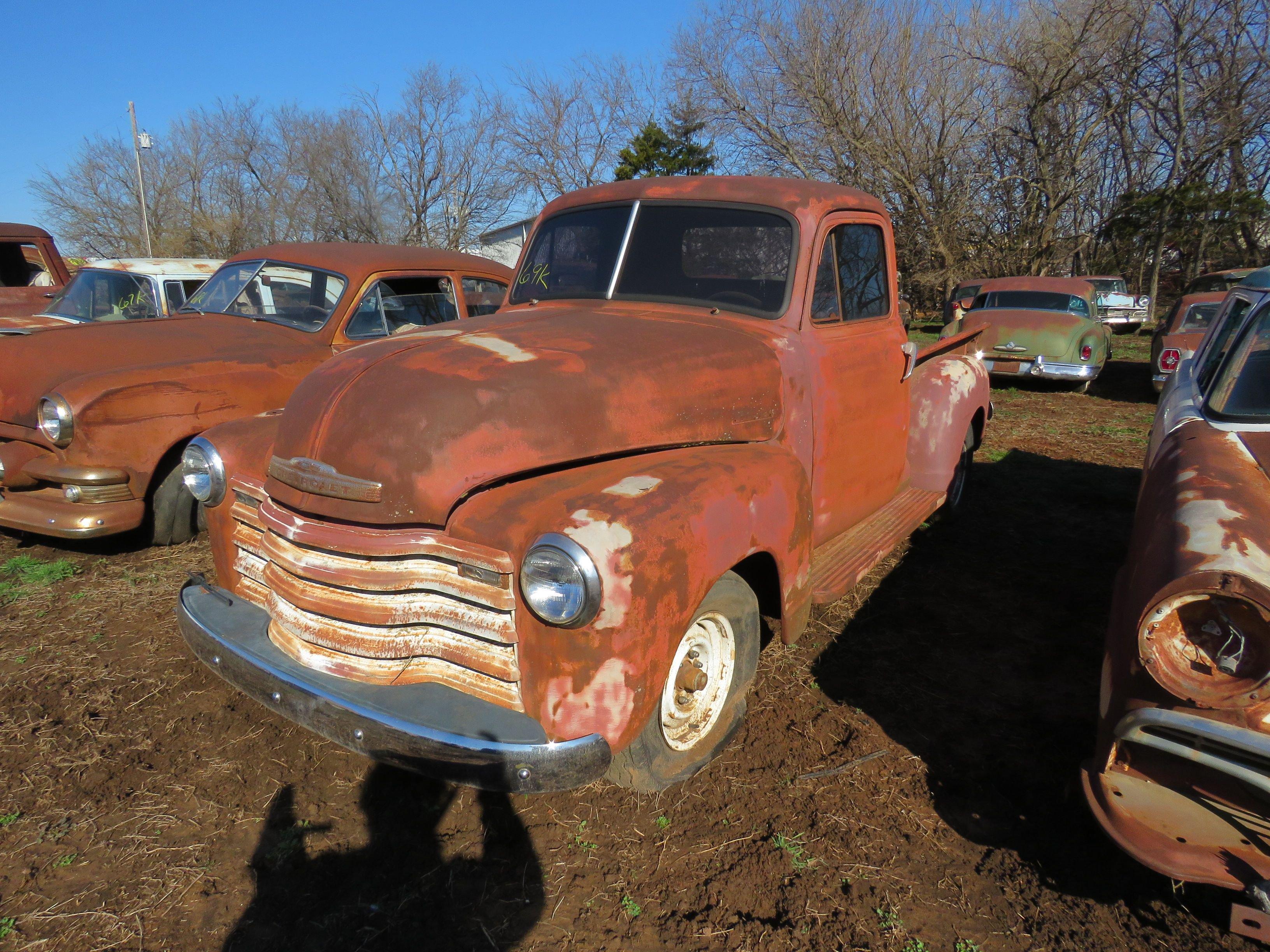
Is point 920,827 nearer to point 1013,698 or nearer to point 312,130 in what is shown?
point 1013,698

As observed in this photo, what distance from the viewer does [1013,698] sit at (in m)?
3.26

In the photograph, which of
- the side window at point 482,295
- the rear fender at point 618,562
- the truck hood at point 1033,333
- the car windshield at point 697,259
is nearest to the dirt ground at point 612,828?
the rear fender at point 618,562

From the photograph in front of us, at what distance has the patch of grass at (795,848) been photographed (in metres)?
2.38

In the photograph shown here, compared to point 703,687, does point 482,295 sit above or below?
above

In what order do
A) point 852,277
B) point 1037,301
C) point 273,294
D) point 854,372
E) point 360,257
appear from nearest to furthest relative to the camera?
point 854,372, point 852,277, point 360,257, point 273,294, point 1037,301

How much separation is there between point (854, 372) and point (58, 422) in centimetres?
418

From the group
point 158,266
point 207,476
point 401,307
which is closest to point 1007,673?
point 207,476

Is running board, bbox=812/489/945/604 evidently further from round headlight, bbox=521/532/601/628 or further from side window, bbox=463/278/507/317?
side window, bbox=463/278/507/317

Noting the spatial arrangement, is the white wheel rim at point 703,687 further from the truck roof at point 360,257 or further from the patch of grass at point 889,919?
the truck roof at point 360,257

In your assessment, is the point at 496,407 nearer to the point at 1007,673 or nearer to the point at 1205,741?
the point at 1205,741

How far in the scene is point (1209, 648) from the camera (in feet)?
6.14

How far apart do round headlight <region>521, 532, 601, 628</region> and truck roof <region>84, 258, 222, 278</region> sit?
6403 millimetres

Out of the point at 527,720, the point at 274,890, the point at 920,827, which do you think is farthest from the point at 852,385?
the point at 274,890

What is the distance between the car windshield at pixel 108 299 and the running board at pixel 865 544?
243 inches
